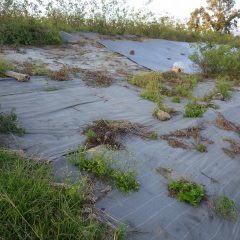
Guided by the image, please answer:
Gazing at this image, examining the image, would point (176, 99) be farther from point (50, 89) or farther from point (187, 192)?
point (187, 192)

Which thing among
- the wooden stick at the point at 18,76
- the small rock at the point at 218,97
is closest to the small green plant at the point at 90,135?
the wooden stick at the point at 18,76

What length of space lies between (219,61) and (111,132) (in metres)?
4.66

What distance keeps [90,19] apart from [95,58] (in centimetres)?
334

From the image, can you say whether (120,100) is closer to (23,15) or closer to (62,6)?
(23,15)

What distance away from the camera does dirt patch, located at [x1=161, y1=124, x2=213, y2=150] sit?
3848mm

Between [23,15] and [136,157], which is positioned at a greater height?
[23,15]

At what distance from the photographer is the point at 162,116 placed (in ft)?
14.6

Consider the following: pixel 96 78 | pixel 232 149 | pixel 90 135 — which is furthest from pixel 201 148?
pixel 96 78

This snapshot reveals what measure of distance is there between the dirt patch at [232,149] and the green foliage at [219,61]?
356 cm

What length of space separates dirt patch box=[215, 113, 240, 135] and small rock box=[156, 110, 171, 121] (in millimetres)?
655

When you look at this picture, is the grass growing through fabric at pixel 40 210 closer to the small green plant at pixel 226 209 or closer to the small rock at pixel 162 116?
the small green plant at pixel 226 209

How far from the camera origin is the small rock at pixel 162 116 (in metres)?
4.44

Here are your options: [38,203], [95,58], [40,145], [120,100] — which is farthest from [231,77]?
[38,203]

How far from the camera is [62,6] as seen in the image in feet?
34.4
